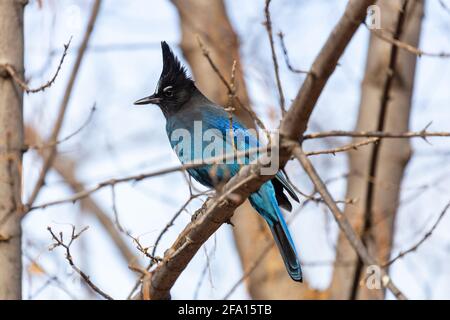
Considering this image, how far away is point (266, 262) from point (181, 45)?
6.23ft

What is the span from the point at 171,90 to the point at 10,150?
6.23 ft

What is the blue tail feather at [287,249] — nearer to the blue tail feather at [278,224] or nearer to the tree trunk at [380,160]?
the blue tail feather at [278,224]

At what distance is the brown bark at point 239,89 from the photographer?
6.22 m

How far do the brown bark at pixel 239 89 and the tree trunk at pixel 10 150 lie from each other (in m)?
2.53

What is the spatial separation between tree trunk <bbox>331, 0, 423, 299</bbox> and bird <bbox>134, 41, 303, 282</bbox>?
110cm

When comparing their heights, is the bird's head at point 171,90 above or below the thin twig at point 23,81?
above

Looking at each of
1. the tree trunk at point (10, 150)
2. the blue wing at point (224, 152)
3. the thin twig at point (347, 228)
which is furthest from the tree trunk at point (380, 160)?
the thin twig at point (347, 228)

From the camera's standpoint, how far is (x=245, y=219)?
21.1 ft

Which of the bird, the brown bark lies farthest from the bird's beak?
the brown bark

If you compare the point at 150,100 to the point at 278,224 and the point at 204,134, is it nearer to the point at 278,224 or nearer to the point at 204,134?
the point at 204,134

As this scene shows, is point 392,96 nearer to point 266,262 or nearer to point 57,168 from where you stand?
point 266,262

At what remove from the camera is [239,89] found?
20.5 feet
